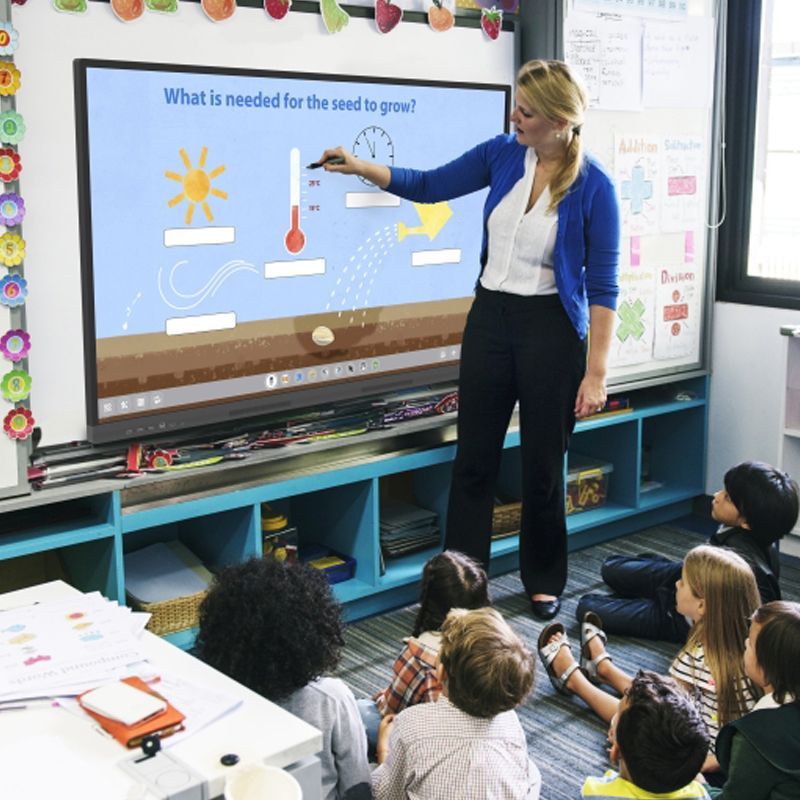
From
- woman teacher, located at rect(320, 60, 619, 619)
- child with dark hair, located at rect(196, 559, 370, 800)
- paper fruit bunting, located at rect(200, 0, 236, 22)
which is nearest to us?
child with dark hair, located at rect(196, 559, 370, 800)

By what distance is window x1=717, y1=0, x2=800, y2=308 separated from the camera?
13.8 ft

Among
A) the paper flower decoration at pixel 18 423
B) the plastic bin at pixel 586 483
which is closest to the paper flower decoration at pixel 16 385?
the paper flower decoration at pixel 18 423

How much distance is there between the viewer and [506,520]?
3.80 m

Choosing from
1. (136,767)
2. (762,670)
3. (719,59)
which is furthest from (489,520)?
(136,767)

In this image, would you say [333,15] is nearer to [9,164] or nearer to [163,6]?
[163,6]

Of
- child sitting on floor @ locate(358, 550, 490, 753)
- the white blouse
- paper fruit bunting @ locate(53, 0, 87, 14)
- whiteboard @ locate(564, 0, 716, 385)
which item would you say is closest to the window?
whiteboard @ locate(564, 0, 716, 385)

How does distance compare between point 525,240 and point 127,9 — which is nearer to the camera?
point 127,9

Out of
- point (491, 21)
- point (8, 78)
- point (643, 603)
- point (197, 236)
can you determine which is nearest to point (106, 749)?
point (8, 78)

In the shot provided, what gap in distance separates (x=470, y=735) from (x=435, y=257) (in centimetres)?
187

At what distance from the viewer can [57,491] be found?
278cm

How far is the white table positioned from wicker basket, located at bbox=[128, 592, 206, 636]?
4.77 ft

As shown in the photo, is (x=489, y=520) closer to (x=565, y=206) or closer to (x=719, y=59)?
(x=565, y=206)

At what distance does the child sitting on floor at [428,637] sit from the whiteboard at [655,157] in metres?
1.60

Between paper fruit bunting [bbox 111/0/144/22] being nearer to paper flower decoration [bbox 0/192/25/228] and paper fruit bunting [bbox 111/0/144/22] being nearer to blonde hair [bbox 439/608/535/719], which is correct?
paper flower decoration [bbox 0/192/25/228]
